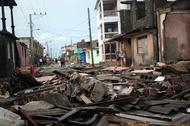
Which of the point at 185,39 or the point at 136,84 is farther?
the point at 185,39

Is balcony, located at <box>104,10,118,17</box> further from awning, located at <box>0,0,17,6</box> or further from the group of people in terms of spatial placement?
awning, located at <box>0,0,17,6</box>

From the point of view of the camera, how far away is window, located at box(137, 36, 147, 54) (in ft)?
105

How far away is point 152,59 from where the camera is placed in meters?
30.1

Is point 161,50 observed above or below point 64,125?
above

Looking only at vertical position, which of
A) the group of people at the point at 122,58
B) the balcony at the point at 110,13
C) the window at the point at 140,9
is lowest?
the group of people at the point at 122,58

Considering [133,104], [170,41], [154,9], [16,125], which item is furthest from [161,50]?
[16,125]

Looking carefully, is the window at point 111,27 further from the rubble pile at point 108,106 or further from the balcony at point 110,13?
the rubble pile at point 108,106

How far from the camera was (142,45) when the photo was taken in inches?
1297

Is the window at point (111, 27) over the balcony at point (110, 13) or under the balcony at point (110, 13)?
under

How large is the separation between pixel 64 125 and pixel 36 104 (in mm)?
2523

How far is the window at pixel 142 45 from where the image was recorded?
32062 millimetres

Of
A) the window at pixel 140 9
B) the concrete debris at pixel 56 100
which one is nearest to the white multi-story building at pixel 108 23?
the window at pixel 140 9

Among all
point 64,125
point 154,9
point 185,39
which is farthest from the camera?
point 154,9

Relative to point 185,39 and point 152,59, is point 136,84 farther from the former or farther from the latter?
point 152,59
